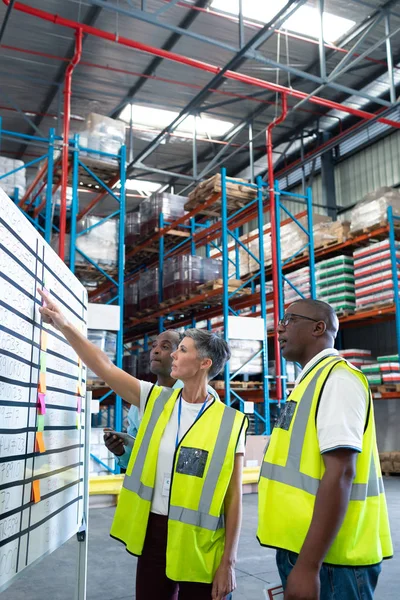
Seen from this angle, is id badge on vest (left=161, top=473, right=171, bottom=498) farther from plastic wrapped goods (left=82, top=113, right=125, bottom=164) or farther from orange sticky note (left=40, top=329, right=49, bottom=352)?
plastic wrapped goods (left=82, top=113, right=125, bottom=164)

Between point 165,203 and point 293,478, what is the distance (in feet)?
39.1

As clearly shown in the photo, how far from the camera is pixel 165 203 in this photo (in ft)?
44.2

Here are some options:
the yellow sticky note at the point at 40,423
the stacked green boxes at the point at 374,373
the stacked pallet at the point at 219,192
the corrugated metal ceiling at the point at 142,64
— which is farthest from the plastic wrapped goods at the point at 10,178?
the yellow sticky note at the point at 40,423

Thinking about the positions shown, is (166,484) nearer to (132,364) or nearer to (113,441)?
(113,441)

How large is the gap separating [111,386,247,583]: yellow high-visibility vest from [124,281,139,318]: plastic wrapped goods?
38.4 feet

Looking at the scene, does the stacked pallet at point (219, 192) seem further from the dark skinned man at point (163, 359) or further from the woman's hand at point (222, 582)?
A: the woman's hand at point (222, 582)

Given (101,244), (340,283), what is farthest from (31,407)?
(340,283)

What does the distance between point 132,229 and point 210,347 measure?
1195 centimetres

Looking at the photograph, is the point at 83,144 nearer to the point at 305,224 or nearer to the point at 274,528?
the point at 305,224

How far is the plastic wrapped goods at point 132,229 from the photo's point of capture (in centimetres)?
1426

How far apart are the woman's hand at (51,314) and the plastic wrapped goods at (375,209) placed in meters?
10.5

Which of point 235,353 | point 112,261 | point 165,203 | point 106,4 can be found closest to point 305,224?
point 165,203

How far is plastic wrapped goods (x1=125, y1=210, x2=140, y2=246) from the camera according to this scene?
14.3 meters

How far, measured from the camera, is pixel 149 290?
13.6 metres
